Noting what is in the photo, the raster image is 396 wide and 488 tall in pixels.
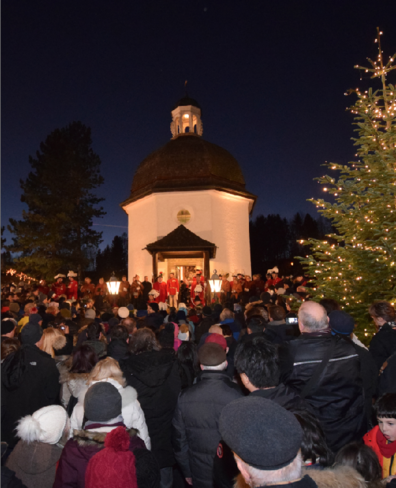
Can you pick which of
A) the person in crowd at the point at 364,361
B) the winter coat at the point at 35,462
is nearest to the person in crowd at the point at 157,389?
the winter coat at the point at 35,462

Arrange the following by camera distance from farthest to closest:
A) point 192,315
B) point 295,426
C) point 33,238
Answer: point 33,238 → point 192,315 → point 295,426

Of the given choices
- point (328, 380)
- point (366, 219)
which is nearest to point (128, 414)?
point (328, 380)

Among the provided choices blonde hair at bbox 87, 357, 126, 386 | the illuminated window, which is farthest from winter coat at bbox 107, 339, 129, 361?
the illuminated window

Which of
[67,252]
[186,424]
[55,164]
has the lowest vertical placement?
[186,424]

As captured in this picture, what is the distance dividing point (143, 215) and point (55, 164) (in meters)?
14.1

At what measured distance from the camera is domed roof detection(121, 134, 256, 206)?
2281cm

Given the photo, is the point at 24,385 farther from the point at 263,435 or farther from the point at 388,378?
the point at 388,378

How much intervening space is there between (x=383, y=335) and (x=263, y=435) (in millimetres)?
3632

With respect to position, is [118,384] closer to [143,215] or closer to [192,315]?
[192,315]

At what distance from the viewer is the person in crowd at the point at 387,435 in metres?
2.55

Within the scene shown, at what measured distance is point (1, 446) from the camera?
6.91 feet

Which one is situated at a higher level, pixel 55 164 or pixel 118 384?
pixel 55 164

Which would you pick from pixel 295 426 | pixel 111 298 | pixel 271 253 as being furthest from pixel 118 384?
pixel 271 253

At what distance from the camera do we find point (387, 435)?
257cm
